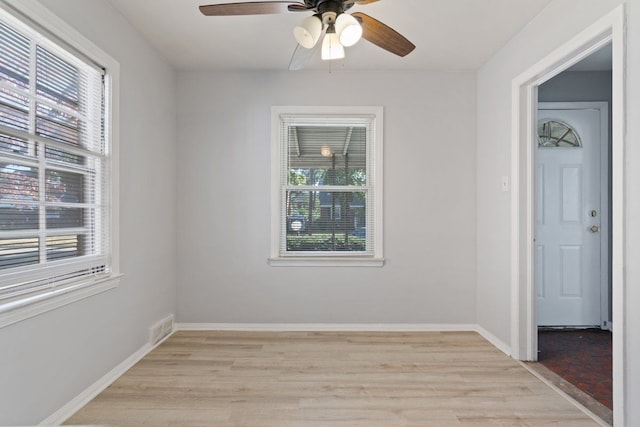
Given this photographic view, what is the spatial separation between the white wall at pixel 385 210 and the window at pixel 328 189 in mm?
144

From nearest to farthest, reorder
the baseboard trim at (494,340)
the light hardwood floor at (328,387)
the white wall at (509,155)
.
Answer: the white wall at (509,155), the light hardwood floor at (328,387), the baseboard trim at (494,340)

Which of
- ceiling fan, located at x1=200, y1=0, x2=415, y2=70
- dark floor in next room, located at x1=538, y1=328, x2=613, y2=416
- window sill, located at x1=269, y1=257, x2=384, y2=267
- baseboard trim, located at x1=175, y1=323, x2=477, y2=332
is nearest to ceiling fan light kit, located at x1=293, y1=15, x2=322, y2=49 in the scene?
ceiling fan, located at x1=200, y1=0, x2=415, y2=70

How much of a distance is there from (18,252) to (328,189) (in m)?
2.44

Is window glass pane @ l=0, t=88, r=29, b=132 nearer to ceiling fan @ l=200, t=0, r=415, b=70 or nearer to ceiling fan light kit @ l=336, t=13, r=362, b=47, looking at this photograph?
ceiling fan @ l=200, t=0, r=415, b=70

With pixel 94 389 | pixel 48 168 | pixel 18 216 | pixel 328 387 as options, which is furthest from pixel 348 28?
pixel 94 389

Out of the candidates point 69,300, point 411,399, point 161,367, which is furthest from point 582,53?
point 161,367

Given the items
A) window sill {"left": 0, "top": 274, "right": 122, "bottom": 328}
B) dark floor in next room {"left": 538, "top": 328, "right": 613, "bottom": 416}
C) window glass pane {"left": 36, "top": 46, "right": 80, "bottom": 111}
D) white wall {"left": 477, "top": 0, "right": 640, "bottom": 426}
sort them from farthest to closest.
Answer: dark floor in next room {"left": 538, "top": 328, "right": 613, "bottom": 416}
window glass pane {"left": 36, "top": 46, "right": 80, "bottom": 111}
white wall {"left": 477, "top": 0, "right": 640, "bottom": 426}
window sill {"left": 0, "top": 274, "right": 122, "bottom": 328}

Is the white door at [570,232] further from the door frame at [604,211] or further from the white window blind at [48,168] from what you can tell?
the white window blind at [48,168]

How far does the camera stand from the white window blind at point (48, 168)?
170 centimetres

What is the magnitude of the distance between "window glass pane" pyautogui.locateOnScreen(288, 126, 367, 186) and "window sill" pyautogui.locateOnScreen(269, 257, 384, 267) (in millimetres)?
752

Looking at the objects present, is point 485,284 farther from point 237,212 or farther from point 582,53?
point 237,212

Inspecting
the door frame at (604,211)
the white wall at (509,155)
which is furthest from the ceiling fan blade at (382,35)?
the door frame at (604,211)

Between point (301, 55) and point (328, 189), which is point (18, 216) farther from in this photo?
point (328, 189)

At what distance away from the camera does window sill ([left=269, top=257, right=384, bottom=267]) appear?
3.51 metres
